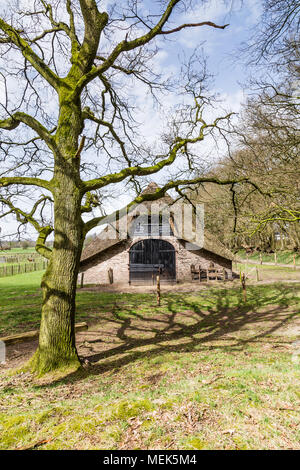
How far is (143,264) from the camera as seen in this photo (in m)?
20.0

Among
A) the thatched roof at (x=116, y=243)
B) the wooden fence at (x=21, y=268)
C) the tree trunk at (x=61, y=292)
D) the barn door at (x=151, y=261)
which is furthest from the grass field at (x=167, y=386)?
the wooden fence at (x=21, y=268)

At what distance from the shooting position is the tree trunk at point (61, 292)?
16.6 ft

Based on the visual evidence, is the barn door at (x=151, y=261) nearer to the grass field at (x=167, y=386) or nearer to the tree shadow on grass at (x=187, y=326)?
the tree shadow on grass at (x=187, y=326)

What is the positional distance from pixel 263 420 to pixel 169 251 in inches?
696

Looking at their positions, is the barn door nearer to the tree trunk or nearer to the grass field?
the grass field

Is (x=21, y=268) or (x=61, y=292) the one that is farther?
(x=21, y=268)

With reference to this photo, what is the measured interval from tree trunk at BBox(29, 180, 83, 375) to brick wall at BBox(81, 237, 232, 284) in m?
14.2

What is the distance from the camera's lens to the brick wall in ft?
63.9

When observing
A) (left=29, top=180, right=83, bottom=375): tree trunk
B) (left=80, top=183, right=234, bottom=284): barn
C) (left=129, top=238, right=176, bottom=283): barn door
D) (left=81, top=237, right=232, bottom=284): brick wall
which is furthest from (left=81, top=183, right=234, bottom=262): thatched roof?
(left=29, top=180, right=83, bottom=375): tree trunk

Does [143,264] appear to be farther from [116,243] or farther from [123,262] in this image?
[116,243]

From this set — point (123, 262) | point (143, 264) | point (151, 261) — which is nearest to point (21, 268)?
point (123, 262)

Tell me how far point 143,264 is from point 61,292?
14974 mm

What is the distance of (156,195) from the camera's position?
5.97m

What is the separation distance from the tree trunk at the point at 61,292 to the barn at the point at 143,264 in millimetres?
13729
